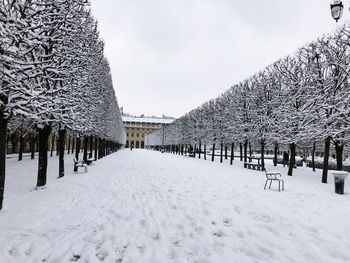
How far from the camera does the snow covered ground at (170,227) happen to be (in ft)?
17.8

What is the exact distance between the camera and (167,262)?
5102 mm

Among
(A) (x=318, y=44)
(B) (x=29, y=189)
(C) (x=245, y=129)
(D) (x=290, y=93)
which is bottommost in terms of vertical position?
(B) (x=29, y=189)

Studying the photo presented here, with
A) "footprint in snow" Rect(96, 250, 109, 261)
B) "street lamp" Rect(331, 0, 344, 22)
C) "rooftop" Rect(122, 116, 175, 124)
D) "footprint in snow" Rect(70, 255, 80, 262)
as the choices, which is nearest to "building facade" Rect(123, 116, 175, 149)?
"rooftop" Rect(122, 116, 175, 124)

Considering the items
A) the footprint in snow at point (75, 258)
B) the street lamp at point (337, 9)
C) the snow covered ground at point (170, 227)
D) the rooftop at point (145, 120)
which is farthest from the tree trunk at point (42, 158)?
the rooftop at point (145, 120)

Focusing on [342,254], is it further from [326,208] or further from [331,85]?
[331,85]

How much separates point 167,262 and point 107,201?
559 cm

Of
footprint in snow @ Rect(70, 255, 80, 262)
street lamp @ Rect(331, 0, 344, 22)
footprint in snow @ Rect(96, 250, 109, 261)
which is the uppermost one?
street lamp @ Rect(331, 0, 344, 22)

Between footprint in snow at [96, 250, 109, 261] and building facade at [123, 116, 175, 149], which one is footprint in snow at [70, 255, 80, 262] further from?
building facade at [123, 116, 175, 149]

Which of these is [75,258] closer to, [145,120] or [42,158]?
[42,158]

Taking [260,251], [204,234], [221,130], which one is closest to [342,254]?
[260,251]

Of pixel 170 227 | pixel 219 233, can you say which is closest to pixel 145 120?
pixel 170 227

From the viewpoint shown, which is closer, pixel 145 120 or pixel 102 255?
pixel 102 255

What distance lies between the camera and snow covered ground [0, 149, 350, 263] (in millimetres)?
5430

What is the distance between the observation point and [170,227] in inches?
281
